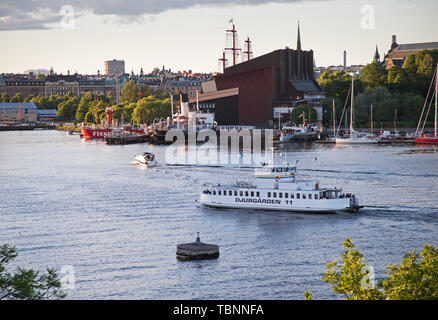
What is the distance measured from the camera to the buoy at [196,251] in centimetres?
2805

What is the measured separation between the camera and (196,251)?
28047 mm

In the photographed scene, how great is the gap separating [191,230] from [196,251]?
21.1ft

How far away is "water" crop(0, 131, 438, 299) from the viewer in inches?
980

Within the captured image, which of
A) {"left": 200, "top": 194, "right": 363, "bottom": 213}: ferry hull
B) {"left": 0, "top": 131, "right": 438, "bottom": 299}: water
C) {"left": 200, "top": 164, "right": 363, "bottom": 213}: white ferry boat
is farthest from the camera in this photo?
{"left": 200, "top": 164, "right": 363, "bottom": 213}: white ferry boat

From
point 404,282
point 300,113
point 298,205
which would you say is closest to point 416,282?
point 404,282

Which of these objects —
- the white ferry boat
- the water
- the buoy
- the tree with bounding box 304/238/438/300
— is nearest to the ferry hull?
the white ferry boat

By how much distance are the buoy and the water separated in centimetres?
37

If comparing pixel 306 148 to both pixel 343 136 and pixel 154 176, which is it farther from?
pixel 154 176

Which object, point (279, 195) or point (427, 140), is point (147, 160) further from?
point (427, 140)

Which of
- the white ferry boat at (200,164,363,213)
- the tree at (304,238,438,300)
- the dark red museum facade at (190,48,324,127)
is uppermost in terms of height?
the dark red museum facade at (190,48,324,127)

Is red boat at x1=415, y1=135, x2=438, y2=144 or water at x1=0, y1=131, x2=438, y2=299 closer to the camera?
water at x1=0, y1=131, x2=438, y2=299

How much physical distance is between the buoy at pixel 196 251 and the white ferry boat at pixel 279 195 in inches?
471

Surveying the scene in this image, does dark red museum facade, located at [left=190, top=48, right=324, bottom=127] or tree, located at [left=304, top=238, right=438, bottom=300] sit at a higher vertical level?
dark red museum facade, located at [left=190, top=48, right=324, bottom=127]

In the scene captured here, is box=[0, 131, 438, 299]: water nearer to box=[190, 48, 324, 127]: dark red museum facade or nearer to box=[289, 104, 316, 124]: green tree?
box=[289, 104, 316, 124]: green tree
